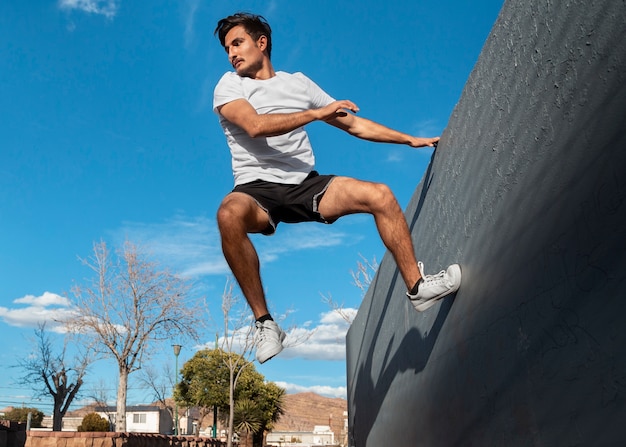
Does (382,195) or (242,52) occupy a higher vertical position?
(242,52)

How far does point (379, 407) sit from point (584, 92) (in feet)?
16.0

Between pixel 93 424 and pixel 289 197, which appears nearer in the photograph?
pixel 289 197

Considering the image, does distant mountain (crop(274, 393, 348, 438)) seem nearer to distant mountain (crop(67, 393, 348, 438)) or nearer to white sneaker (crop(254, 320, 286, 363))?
distant mountain (crop(67, 393, 348, 438))

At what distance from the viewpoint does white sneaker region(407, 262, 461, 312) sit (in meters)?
2.70

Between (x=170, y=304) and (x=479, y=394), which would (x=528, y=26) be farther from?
(x=170, y=304)

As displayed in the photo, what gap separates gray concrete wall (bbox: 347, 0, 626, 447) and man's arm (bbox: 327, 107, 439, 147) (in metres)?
0.27

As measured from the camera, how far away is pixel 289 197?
291 centimetres

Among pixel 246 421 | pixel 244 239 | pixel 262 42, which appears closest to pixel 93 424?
pixel 246 421

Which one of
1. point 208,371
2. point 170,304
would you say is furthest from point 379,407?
point 208,371

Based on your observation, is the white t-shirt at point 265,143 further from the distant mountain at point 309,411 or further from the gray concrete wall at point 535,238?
the distant mountain at point 309,411

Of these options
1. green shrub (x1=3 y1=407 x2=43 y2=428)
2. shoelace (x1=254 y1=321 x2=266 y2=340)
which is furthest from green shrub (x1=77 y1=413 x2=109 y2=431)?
green shrub (x1=3 y1=407 x2=43 y2=428)

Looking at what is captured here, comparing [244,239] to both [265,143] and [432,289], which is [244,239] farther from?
[432,289]

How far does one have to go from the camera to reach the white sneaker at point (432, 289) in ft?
8.85

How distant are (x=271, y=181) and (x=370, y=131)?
2.55 ft
